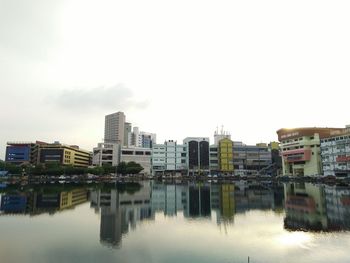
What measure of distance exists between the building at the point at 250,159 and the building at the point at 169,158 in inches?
1016

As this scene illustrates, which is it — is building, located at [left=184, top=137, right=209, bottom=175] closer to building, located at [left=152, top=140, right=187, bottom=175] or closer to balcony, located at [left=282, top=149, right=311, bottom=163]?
building, located at [left=152, top=140, right=187, bottom=175]

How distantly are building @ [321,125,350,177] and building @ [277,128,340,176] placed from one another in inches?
136

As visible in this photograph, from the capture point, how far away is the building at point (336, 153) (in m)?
94.8

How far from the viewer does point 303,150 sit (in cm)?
11244

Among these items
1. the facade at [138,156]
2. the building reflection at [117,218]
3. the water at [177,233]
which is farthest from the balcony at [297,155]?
the building reflection at [117,218]

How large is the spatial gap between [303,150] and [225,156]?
45.2 m

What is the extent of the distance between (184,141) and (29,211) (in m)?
122

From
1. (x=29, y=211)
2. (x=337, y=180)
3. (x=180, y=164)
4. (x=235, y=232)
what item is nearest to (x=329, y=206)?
(x=235, y=232)

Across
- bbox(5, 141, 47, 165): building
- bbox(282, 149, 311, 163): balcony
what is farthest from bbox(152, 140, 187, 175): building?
bbox(5, 141, 47, 165): building

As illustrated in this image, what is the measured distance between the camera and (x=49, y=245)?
76.3ft

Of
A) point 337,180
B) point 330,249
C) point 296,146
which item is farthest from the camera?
point 296,146

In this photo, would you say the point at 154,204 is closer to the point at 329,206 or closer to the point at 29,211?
the point at 29,211

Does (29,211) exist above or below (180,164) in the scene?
below

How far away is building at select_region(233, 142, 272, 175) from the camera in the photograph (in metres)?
155
